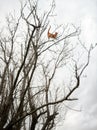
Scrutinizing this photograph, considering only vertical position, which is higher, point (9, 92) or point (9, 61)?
point (9, 61)

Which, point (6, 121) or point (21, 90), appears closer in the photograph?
point (6, 121)

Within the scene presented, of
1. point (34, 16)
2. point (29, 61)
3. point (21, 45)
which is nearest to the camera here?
point (34, 16)

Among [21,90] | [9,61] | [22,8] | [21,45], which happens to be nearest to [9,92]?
[21,90]

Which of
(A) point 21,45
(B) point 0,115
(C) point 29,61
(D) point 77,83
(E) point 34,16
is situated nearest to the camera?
(D) point 77,83

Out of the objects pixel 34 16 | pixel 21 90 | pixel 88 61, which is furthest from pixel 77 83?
pixel 34 16

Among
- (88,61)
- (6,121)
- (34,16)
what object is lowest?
(6,121)

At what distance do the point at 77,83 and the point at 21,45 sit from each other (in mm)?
4218

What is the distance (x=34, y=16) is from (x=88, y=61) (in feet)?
10.0

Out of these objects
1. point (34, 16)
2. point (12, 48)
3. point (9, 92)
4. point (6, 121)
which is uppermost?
point (34, 16)

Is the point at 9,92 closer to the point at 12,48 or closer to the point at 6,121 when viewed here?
the point at 6,121

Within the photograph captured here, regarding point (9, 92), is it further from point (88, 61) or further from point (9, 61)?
point (88, 61)

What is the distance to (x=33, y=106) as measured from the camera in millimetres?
11594

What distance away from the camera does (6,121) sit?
9.88m

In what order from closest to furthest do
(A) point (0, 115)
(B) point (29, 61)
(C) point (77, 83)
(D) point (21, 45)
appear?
(C) point (77, 83) → (A) point (0, 115) → (B) point (29, 61) → (D) point (21, 45)
